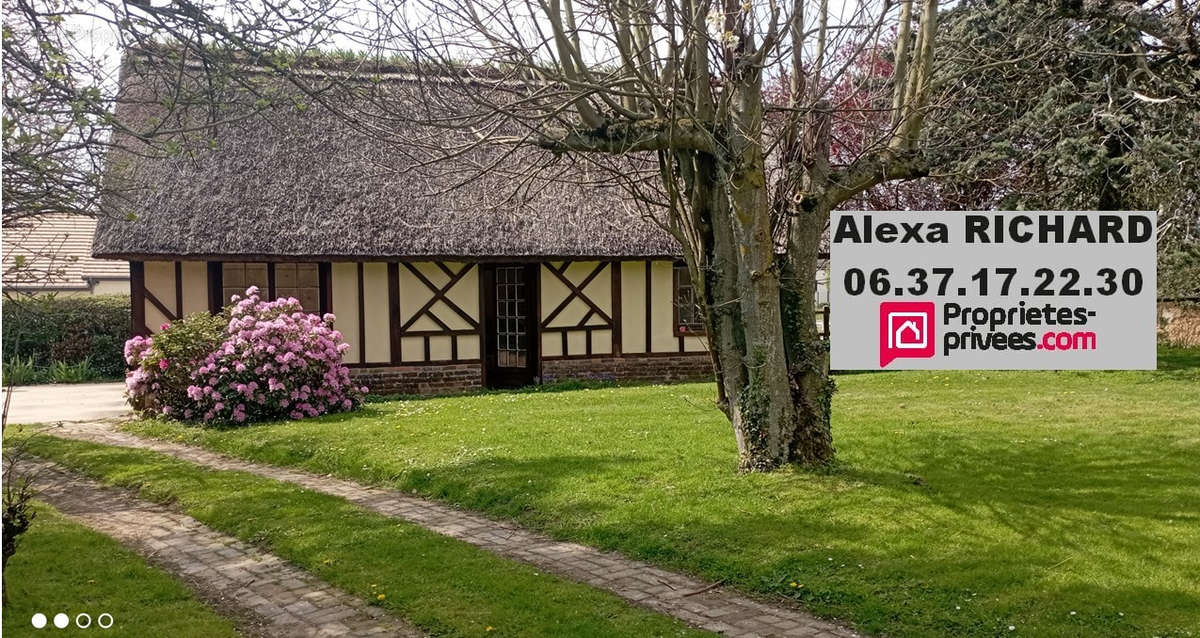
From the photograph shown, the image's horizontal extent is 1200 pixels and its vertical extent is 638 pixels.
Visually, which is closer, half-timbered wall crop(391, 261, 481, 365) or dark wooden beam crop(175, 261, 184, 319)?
dark wooden beam crop(175, 261, 184, 319)

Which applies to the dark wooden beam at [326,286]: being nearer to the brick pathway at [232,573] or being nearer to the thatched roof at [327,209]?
the thatched roof at [327,209]

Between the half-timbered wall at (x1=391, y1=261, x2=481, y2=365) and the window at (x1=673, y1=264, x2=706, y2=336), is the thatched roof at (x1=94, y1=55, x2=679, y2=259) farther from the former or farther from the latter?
the window at (x1=673, y1=264, x2=706, y2=336)

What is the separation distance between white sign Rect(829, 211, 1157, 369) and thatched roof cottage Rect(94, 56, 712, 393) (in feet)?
14.4

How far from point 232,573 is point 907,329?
670 cm

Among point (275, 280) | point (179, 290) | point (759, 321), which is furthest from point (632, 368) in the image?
point (759, 321)

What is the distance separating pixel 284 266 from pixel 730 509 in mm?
10562

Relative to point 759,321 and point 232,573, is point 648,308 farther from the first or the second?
point 232,573

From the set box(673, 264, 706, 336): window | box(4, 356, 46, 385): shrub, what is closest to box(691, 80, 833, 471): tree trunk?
box(673, 264, 706, 336): window

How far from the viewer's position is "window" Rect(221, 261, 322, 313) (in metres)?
15.3

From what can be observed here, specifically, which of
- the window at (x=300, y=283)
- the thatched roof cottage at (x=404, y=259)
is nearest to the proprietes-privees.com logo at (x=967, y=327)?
the thatched roof cottage at (x=404, y=259)

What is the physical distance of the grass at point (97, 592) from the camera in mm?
5078

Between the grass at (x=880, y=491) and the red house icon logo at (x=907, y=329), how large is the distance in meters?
0.76

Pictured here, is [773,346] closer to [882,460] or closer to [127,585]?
[882,460]

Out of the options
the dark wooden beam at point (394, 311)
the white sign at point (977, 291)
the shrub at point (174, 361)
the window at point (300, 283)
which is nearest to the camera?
the white sign at point (977, 291)
